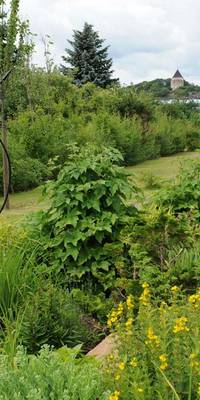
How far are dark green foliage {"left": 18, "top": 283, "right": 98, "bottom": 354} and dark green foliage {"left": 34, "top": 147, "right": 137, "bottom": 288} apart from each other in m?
0.55

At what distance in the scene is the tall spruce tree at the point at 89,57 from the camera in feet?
112

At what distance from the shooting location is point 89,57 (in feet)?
115

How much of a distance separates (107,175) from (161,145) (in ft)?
49.0

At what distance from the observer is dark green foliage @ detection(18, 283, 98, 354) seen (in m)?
3.51

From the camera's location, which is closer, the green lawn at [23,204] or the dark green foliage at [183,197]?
the dark green foliage at [183,197]

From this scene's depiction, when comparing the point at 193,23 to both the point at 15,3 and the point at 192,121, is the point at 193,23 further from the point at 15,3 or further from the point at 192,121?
the point at 192,121

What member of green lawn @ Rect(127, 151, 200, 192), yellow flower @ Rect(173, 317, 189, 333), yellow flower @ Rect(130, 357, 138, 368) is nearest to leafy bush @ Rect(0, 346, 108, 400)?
yellow flower @ Rect(130, 357, 138, 368)

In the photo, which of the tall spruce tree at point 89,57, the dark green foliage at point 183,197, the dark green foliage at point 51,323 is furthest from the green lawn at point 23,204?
the tall spruce tree at point 89,57

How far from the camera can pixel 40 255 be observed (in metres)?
4.64

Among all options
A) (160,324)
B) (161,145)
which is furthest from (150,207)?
(161,145)

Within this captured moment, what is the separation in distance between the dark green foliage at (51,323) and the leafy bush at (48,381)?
118 centimetres

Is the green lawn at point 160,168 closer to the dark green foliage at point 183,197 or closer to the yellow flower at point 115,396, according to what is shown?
the dark green foliage at point 183,197

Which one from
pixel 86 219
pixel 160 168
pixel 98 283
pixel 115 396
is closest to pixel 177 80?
pixel 160 168

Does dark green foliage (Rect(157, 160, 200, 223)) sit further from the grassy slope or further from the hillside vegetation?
the grassy slope
